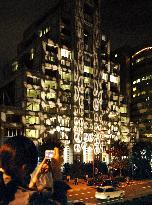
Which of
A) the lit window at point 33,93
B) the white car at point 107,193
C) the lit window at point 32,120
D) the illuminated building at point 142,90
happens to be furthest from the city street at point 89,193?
the illuminated building at point 142,90

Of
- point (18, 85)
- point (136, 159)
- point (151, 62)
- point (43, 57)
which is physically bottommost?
point (136, 159)

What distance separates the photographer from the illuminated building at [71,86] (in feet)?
234

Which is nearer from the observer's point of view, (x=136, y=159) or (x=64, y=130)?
(x=136, y=159)

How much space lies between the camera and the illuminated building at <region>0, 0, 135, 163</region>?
71.2m

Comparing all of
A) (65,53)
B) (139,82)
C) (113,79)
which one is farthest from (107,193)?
(139,82)

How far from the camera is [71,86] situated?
80062 millimetres

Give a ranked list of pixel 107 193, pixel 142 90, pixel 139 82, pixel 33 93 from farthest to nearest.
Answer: pixel 139 82 → pixel 142 90 → pixel 33 93 → pixel 107 193

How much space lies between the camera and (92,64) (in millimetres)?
86375

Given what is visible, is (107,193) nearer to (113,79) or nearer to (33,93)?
(33,93)

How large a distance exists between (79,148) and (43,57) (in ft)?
68.6

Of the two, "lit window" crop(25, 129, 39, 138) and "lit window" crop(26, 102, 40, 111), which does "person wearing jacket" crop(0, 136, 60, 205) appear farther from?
"lit window" crop(26, 102, 40, 111)

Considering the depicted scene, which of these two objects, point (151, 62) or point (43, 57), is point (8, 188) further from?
point (151, 62)

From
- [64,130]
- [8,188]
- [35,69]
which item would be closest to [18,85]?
[35,69]

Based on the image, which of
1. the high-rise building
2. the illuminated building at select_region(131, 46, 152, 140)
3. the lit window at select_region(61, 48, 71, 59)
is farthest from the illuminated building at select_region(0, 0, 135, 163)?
the illuminated building at select_region(131, 46, 152, 140)
